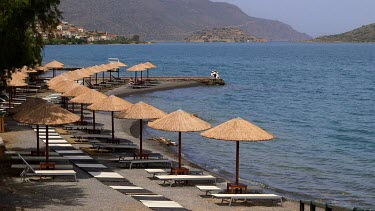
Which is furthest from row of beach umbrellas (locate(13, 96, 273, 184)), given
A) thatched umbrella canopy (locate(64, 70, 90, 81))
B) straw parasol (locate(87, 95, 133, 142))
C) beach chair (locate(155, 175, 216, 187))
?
thatched umbrella canopy (locate(64, 70, 90, 81))

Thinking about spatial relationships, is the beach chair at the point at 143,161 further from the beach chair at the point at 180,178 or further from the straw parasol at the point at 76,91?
the straw parasol at the point at 76,91

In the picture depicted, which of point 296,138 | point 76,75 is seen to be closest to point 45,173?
point 296,138

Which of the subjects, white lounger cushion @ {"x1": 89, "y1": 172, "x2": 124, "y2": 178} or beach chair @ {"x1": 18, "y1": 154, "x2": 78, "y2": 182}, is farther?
white lounger cushion @ {"x1": 89, "y1": 172, "x2": 124, "y2": 178}

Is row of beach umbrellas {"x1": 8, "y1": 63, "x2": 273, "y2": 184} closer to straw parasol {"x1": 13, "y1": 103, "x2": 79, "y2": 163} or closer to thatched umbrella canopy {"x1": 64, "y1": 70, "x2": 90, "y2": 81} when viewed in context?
straw parasol {"x1": 13, "y1": 103, "x2": 79, "y2": 163}

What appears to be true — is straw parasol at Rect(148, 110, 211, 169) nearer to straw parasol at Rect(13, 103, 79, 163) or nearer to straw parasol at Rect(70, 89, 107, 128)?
straw parasol at Rect(13, 103, 79, 163)

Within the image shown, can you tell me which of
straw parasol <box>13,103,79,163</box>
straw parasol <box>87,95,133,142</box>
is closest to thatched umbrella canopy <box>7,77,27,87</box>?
straw parasol <box>87,95,133,142</box>

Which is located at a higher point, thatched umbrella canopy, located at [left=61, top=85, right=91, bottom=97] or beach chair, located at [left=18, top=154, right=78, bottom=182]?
thatched umbrella canopy, located at [left=61, top=85, right=91, bottom=97]

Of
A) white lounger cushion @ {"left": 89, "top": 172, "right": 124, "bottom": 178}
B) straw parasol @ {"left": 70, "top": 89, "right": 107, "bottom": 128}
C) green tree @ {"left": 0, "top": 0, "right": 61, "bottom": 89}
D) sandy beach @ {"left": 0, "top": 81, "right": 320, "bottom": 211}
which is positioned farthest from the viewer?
straw parasol @ {"left": 70, "top": 89, "right": 107, "bottom": 128}

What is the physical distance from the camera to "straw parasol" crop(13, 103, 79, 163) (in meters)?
15.2

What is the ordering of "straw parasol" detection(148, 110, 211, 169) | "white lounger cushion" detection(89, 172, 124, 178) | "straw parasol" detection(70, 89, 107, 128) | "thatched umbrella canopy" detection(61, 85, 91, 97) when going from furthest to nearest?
"thatched umbrella canopy" detection(61, 85, 91, 97) < "straw parasol" detection(70, 89, 107, 128) < "straw parasol" detection(148, 110, 211, 169) < "white lounger cushion" detection(89, 172, 124, 178)

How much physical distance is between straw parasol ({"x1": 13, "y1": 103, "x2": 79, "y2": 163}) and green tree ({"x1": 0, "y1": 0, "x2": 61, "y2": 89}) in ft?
4.03

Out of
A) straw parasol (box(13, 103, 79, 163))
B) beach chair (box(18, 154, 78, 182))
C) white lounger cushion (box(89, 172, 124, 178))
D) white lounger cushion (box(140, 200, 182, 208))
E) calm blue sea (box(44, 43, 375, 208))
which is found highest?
straw parasol (box(13, 103, 79, 163))

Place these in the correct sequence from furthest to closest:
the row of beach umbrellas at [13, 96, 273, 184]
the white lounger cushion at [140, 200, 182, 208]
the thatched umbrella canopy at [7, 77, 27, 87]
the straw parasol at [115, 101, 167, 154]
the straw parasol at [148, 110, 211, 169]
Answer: the thatched umbrella canopy at [7, 77, 27, 87], the straw parasol at [115, 101, 167, 154], the straw parasol at [148, 110, 211, 169], the row of beach umbrellas at [13, 96, 273, 184], the white lounger cushion at [140, 200, 182, 208]

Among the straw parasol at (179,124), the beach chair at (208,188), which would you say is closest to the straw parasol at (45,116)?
the straw parasol at (179,124)
